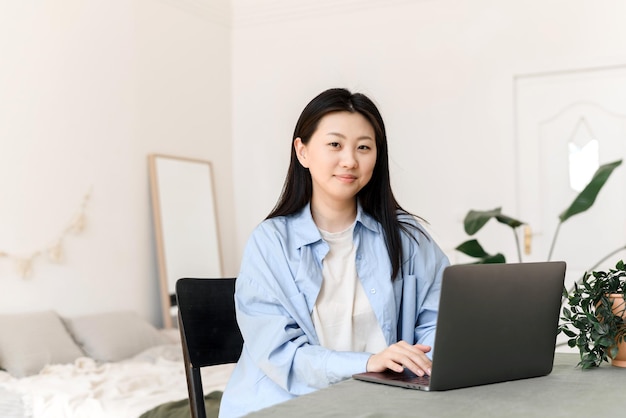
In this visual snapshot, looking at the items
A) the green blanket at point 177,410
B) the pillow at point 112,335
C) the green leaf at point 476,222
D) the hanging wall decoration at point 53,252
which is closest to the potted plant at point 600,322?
the green blanket at point 177,410

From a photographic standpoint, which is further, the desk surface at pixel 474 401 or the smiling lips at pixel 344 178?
the smiling lips at pixel 344 178

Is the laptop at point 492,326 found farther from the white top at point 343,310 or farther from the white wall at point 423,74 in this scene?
the white wall at point 423,74

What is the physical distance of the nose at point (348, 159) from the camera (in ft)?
5.87

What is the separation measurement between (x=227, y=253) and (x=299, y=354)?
500 centimetres

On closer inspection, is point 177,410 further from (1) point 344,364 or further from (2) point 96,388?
(1) point 344,364

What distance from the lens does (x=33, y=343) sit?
4.30 meters

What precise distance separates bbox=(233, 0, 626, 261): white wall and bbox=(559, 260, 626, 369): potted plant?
13.6 feet

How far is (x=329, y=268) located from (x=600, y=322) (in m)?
0.57

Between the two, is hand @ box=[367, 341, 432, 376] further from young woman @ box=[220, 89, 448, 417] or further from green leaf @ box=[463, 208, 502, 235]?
green leaf @ box=[463, 208, 502, 235]

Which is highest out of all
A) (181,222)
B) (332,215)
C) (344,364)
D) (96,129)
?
(96,129)

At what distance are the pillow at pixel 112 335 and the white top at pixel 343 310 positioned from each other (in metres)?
3.05

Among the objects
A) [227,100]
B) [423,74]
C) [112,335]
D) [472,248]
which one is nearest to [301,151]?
[472,248]

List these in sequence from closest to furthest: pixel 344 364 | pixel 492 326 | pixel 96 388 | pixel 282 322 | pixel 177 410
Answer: pixel 492 326
pixel 344 364
pixel 282 322
pixel 177 410
pixel 96 388

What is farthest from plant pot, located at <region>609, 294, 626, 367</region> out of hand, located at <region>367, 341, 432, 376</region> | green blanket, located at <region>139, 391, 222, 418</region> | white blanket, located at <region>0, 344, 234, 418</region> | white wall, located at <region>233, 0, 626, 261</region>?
white wall, located at <region>233, 0, 626, 261</region>
